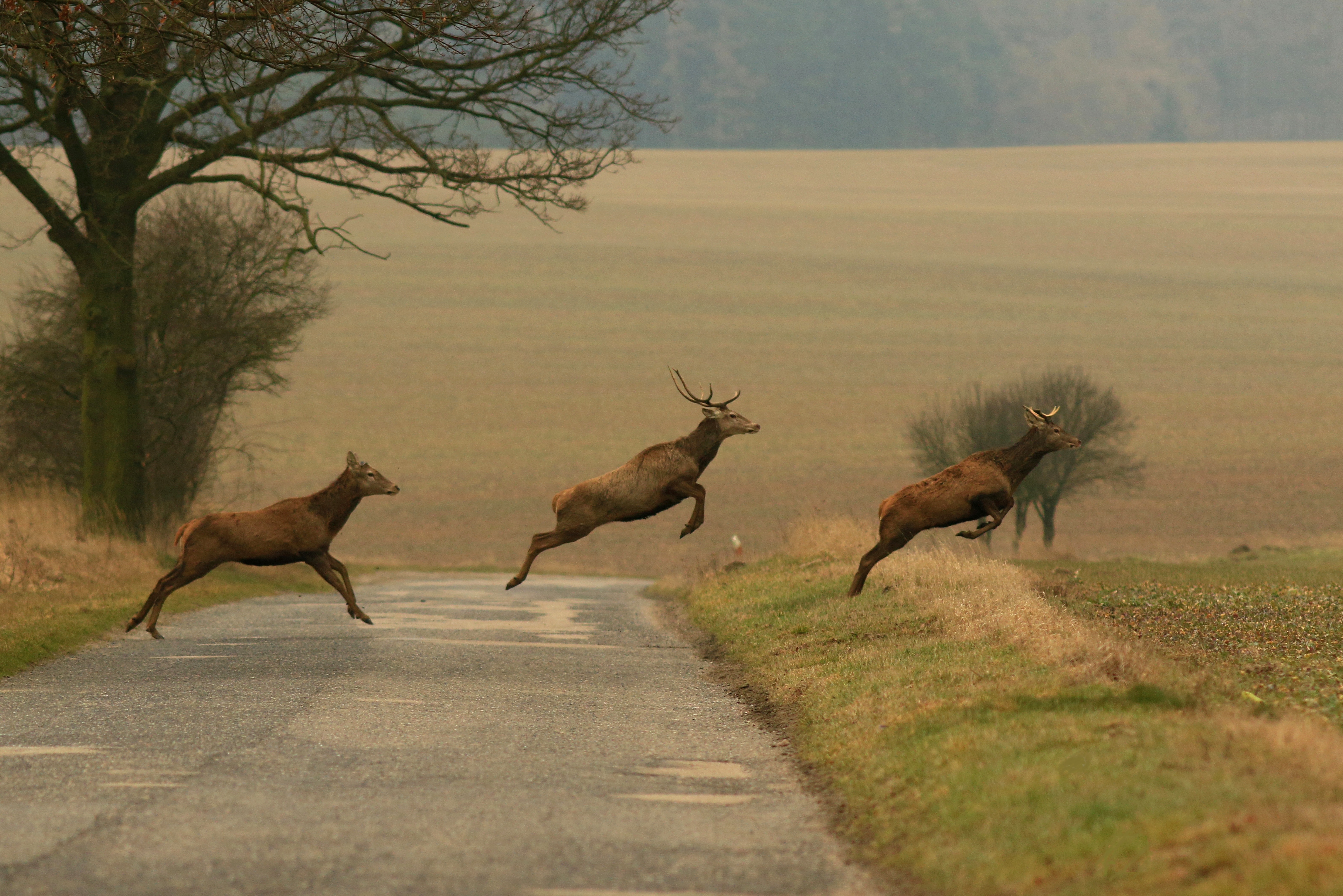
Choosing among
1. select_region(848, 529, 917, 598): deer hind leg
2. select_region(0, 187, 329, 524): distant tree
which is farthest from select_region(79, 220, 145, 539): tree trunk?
select_region(848, 529, 917, 598): deer hind leg

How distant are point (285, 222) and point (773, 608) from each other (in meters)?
18.8

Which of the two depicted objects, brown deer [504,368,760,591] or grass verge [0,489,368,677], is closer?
brown deer [504,368,760,591]

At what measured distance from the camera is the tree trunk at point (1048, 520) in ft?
202

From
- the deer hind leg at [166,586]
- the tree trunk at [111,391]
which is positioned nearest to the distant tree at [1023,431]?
the tree trunk at [111,391]

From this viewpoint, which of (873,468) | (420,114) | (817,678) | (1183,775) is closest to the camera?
(1183,775)

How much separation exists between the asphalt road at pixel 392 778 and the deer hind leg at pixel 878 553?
6.49ft

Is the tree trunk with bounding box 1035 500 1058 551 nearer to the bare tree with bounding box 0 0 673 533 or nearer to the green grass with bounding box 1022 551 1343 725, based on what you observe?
the green grass with bounding box 1022 551 1343 725

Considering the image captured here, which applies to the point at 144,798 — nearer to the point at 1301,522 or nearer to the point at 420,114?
the point at 1301,522

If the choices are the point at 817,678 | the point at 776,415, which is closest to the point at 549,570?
the point at 776,415

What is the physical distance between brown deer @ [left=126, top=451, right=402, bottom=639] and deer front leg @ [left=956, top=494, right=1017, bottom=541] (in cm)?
611

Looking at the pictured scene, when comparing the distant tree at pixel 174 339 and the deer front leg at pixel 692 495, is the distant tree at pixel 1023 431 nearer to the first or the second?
the distant tree at pixel 174 339

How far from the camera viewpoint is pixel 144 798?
9.49 meters

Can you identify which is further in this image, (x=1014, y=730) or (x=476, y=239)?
(x=476, y=239)

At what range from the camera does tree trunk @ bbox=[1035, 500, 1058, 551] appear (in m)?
61.6
